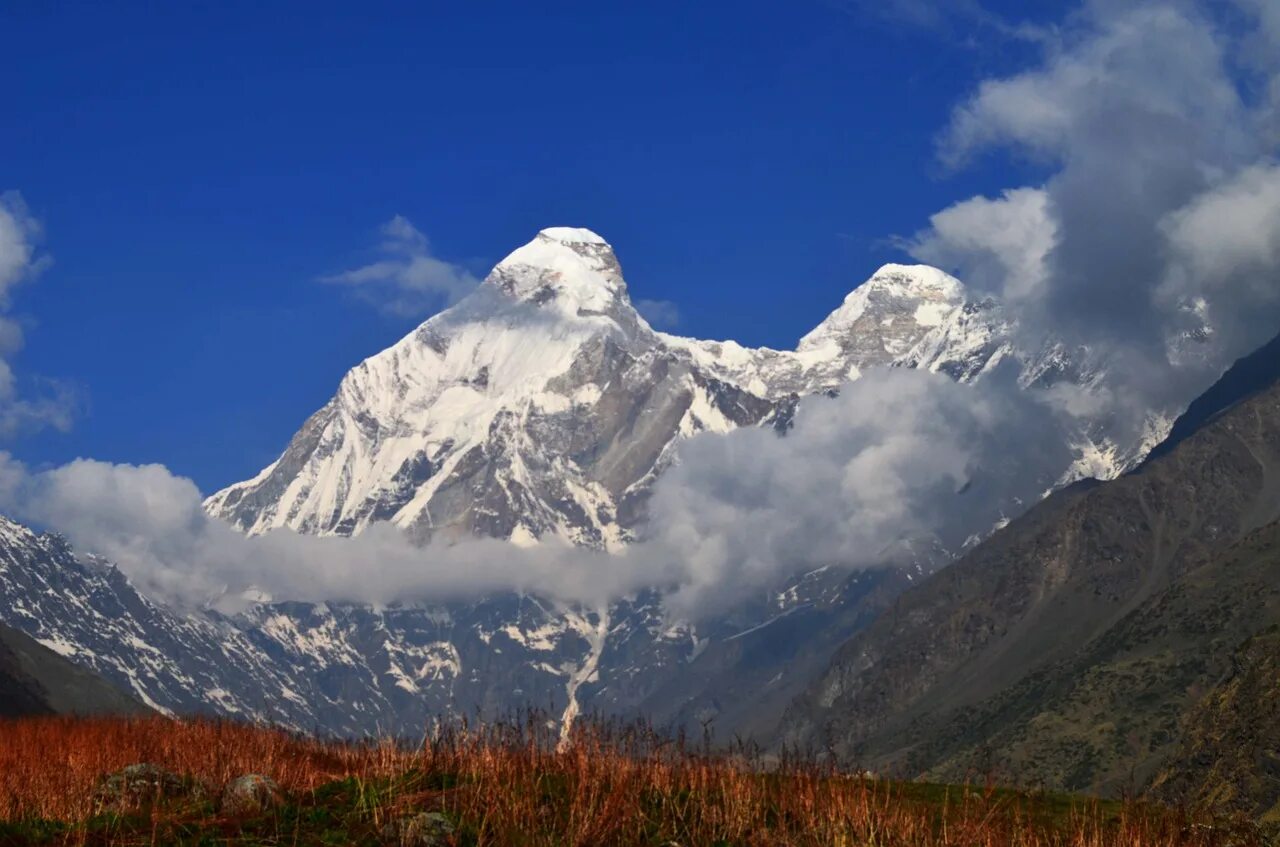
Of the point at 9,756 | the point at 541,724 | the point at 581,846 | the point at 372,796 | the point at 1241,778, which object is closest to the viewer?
the point at 581,846

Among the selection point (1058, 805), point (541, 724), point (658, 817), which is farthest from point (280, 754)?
point (1058, 805)

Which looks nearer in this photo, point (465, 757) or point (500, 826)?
point (500, 826)

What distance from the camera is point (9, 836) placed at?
2781 centimetres

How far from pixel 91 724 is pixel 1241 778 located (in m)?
144

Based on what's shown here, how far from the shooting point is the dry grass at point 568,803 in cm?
2738

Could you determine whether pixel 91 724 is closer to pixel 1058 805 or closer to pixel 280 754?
pixel 280 754

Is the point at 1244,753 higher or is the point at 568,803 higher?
the point at 1244,753

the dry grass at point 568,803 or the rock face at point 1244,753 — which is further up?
the rock face at point 1244,753

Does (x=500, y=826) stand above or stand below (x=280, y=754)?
below

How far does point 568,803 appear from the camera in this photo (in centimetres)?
2884

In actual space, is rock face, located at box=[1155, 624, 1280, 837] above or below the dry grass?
above

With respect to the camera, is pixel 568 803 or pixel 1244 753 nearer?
pixel 568 803

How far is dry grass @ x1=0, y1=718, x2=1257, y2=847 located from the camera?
27.4 meters

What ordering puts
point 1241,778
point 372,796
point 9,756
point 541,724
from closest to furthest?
Answer: point 372,796 < point 541,724 < point 9,756 < point 1241,778
